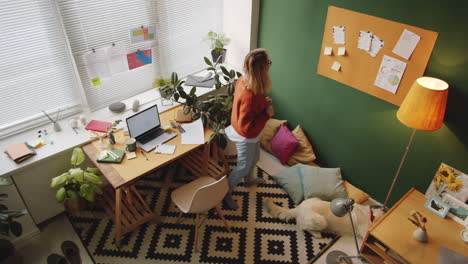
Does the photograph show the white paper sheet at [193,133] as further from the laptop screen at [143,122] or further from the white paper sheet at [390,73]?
the white paper sheet at [390,73]

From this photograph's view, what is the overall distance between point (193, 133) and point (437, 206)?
2056 millimetres

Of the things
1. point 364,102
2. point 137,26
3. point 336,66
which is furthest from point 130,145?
point 364,102

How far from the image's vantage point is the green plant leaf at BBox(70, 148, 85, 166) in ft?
8.50

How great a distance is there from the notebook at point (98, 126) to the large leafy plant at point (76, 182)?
0.34 meters

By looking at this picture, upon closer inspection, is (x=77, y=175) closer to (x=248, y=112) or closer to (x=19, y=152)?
(x=19, y=152)

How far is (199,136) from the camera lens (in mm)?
2953

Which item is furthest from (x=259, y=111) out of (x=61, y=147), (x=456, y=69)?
(x=61, y=147)

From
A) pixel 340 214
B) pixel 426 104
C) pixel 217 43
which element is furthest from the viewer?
pixel 217 43

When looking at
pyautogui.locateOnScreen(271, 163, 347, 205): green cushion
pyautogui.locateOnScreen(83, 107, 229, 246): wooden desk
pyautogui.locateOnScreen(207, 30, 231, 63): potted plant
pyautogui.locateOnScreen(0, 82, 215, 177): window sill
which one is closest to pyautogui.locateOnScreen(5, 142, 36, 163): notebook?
pyautogui.locateOnScreen(0, 82, 215, 177): window sill

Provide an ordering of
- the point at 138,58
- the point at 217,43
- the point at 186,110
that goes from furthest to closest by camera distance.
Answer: the point at 217,43, the point at 138,58, the point at 186,110

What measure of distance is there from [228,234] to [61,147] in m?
1.62

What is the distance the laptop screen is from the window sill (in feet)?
1.01

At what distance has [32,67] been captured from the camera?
9.07ft

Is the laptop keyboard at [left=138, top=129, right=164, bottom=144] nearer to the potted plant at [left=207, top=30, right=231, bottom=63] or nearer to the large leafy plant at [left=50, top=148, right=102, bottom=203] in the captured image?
the large leafy plant at [left=50, top=148, right=102, bottom=203]
